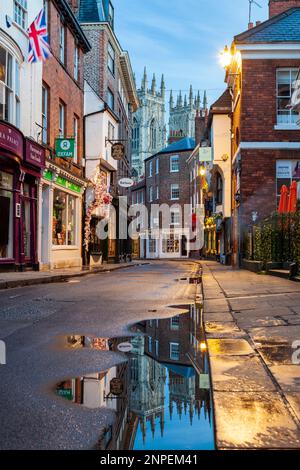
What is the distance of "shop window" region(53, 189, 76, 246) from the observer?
2186cm

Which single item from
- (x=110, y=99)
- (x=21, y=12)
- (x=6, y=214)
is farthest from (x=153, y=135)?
(x=6, y=214)

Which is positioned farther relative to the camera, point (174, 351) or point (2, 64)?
point (2, 64)

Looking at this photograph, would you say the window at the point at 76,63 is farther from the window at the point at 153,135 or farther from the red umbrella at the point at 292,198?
the window at the point at 153,135

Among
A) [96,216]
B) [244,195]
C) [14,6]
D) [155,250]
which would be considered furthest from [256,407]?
[155,250]

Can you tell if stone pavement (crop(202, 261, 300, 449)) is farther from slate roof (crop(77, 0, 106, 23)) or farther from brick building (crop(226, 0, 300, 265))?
slate roof (crop(77, 0, 106, 23))

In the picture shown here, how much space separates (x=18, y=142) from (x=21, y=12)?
4916 millimetres

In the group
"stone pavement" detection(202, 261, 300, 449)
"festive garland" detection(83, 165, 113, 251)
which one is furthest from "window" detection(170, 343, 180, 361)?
"festive garland" detection(83, 165, 113, 251)

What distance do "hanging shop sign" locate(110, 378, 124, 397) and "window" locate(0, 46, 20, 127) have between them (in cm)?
1374

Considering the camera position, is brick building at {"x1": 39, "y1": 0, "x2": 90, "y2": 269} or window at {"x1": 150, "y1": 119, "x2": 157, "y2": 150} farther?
window at {"x1": 150, "y1": 119, "x2": 157, "y2": 150}

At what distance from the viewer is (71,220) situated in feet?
81.2

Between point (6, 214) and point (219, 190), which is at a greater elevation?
point (219, 190)

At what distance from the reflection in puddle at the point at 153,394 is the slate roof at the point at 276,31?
19020 mm

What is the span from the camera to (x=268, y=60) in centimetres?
2152

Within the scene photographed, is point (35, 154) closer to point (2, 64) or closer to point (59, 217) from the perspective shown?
point (2, 64)
